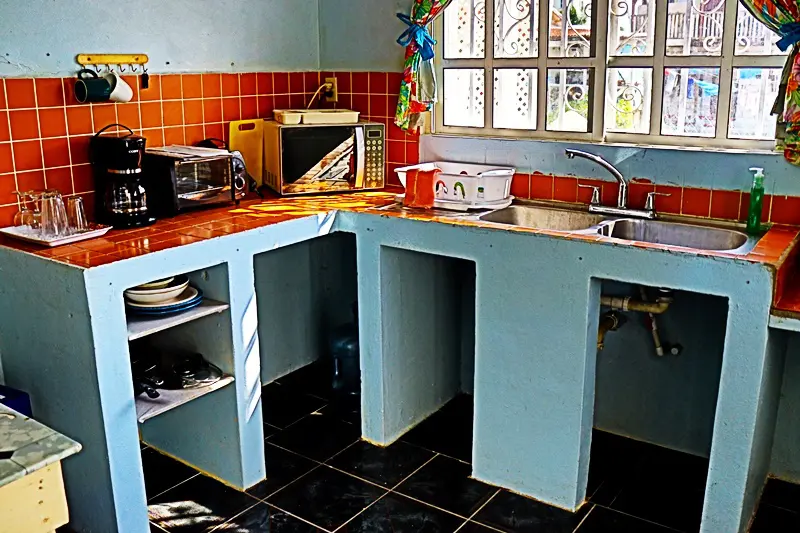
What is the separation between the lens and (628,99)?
2887 mm

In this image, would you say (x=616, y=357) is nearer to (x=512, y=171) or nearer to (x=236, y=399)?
(x=512, y=171)

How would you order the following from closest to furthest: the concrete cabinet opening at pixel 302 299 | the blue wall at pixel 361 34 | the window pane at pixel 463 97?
the window pane at pixel 463 97, the blue wall at pixel 361 34, the concrete cabinet opening at pixel 302 299

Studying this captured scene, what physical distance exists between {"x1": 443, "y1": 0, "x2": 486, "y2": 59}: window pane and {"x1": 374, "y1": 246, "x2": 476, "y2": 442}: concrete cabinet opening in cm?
86

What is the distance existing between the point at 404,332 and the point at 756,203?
1.34 metres

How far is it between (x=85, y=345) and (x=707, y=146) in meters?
2.13

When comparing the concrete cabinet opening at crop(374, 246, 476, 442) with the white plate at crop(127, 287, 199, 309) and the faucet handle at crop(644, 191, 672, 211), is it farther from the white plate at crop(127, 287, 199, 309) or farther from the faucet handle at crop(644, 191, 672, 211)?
the faucet handle at crop(644, 191, 672, 211)

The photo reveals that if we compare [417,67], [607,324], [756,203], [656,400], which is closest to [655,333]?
[607,324]

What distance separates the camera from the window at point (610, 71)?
2652 mm

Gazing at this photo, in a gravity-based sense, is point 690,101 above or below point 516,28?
below

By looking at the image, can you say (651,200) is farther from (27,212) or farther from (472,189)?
(27,212)

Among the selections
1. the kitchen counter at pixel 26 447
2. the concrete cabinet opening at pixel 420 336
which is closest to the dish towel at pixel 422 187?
the concrete cabinet opening at pixel 420 336

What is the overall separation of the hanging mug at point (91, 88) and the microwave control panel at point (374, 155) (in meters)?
1.04

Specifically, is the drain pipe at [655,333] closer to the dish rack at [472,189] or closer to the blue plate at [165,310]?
the dish rack at [472,189]

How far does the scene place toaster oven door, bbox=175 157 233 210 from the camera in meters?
2.83
